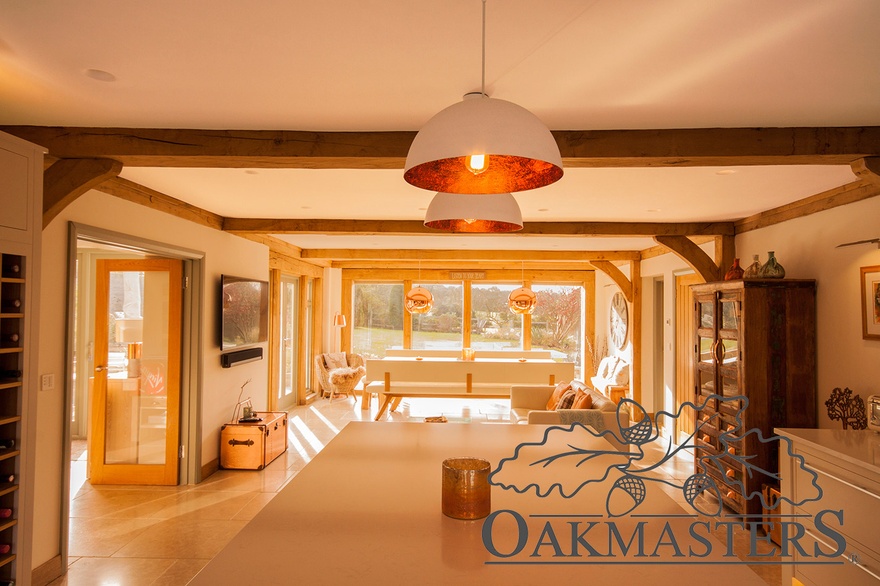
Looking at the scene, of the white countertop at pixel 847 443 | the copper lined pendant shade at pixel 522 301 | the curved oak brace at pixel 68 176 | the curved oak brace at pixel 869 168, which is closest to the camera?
the white countertop at pixel 847 443

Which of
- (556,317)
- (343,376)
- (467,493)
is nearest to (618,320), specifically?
(556,317)

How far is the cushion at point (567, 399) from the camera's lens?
5.32 m

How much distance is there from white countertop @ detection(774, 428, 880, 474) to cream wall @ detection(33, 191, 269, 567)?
4.23 m

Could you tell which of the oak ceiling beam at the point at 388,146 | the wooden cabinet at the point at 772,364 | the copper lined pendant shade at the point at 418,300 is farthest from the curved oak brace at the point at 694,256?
the copper lined pendant shade at the point at 418,300

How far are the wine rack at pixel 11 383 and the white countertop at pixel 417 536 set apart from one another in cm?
155

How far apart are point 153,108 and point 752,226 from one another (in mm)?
4799

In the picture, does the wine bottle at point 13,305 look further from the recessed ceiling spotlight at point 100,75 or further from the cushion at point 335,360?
the cushion at point 335,360

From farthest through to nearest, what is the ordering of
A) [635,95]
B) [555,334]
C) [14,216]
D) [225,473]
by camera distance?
1. [555,334]
2. [225,473]
3. [14,216]
4. [635,95]

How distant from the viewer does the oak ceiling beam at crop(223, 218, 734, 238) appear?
5465 mm

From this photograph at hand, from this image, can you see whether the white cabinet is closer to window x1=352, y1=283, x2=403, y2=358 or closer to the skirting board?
the skirting board

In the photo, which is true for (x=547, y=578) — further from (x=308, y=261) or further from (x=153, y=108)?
(x=308, y=261)

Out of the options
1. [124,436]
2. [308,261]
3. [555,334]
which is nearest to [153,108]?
[124,436]

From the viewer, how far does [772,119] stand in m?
2.56

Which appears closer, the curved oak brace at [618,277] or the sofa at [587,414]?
the sofa at [587,414]
